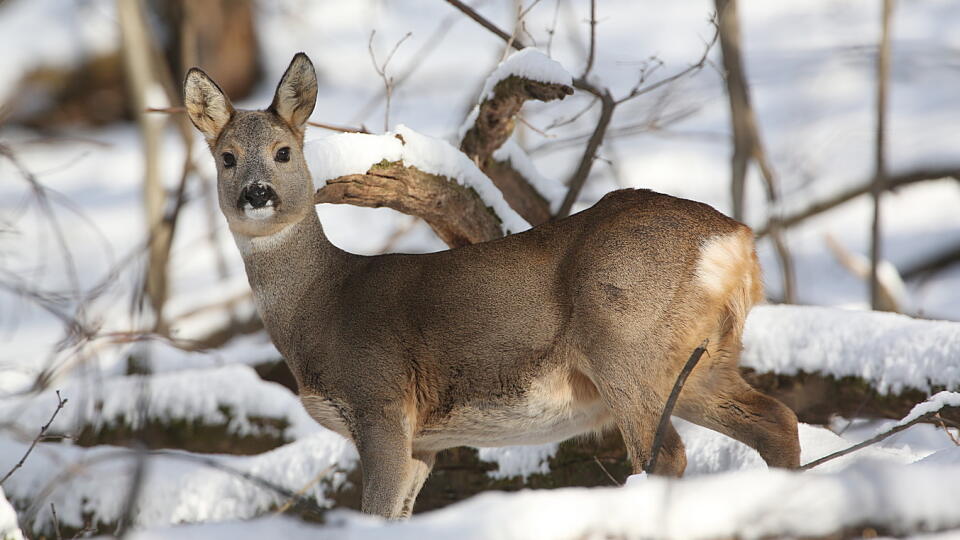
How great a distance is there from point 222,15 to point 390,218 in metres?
4.84

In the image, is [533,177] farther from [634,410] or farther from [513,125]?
[634,410]

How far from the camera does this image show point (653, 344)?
452 cm

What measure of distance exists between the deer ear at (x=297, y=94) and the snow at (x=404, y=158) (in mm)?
226

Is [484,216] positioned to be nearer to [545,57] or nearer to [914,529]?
[545,57]

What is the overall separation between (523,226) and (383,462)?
75.5 inches

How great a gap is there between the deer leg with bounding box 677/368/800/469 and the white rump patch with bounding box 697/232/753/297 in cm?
42

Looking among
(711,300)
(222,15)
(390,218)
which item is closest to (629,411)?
(711,300)

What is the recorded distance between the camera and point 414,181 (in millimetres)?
5793

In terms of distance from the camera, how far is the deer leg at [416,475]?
5.28m

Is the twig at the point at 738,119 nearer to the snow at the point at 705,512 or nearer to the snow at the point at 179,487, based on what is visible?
the snow at the point at 179,487

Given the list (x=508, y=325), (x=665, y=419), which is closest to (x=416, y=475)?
(x=508, y=325)

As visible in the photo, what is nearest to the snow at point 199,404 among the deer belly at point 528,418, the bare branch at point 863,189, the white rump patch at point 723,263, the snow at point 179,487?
the snow at point 179,487

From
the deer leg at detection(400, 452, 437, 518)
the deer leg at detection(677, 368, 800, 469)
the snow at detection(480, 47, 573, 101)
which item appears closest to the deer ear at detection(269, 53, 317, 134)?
the snow at detection(480, 47, 573, 101)

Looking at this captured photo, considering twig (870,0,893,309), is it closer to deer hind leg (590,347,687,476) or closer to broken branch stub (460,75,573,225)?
broken branch stub (460,75,573,225)
